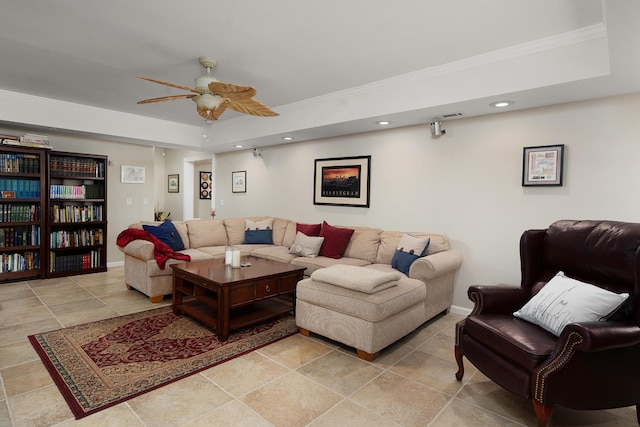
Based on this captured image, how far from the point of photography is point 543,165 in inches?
131

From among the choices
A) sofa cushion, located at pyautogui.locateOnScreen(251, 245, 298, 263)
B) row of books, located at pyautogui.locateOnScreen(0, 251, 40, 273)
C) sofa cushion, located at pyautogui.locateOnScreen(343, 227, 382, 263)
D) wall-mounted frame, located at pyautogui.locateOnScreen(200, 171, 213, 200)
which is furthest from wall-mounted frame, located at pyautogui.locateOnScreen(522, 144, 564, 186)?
wall-mounted frame, located at pyautogui.locateOnScreen(200, 171, 213, 200)

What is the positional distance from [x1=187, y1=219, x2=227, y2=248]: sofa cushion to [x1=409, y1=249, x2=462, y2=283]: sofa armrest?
3199mm

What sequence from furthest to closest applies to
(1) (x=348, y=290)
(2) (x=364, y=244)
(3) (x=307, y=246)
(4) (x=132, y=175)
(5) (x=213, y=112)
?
(4) (x=132, y=175), (3) (x=307, y=246), (2) (x=364, y=244), (5) (x=213, y=112), (1) (x=348, y=290)

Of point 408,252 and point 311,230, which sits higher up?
point 311,230

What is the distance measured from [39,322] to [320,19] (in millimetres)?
3766

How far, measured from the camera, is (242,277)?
3.22 metres

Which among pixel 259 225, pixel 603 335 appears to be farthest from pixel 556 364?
pixel 259 225

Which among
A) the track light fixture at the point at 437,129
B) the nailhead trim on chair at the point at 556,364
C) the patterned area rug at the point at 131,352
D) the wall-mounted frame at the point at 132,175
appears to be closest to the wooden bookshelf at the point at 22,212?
the wall-mounted frame at the point at 132,175

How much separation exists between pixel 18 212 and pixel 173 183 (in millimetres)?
3962

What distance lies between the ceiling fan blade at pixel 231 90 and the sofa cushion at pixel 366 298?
171 centimetres

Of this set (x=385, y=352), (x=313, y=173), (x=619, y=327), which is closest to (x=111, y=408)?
(x=385, y=352)

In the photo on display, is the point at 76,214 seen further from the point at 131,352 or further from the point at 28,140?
the point at 131,352

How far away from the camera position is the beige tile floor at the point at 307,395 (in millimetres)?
1999

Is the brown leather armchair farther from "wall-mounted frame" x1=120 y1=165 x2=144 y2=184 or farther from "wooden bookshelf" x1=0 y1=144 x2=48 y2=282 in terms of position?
"wall-mounted frame" x1=120 y1=165 x2=144 y2=184
